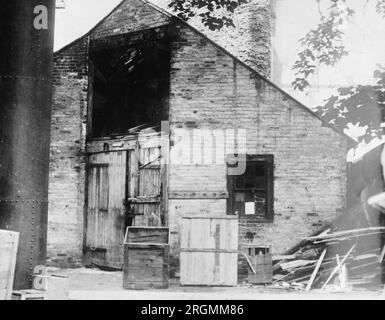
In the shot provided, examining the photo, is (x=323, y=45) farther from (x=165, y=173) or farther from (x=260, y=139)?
(x=165, y=173)

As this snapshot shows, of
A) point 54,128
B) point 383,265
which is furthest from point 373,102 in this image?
point 54,128

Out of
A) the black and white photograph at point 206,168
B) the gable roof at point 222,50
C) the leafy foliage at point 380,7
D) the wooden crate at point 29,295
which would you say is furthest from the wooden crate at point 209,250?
the leafy foliage at point 380,7

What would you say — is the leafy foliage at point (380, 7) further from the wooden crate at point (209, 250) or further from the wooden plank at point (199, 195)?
the wooden crate at point (209, 250)

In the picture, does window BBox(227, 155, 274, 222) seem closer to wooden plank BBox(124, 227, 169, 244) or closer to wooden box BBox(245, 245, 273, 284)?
wooden box BBox(245, 245, 273, 284)

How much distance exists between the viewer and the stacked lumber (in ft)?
29.0

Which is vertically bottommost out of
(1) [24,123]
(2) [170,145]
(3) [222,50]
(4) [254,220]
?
(4) [254,220]

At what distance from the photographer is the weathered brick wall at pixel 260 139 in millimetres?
9867

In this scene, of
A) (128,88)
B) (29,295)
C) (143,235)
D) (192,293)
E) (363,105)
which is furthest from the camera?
(128,88)

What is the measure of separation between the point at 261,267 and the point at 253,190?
1.58 meters

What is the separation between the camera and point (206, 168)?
33.2 feet

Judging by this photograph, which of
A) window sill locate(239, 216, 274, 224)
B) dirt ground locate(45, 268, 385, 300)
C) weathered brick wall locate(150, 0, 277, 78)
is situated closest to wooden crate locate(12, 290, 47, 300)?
dirt ground locate(45, 268, 385, 300)

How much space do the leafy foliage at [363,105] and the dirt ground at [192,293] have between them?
2876mm

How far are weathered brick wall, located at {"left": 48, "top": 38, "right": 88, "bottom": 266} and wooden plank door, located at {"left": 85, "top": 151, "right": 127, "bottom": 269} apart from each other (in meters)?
0.19

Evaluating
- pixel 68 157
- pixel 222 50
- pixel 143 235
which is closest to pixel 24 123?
pixel 143 235
